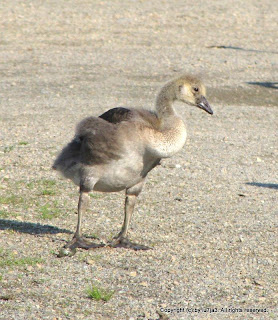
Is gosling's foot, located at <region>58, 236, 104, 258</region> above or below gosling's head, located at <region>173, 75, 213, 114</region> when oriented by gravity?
below

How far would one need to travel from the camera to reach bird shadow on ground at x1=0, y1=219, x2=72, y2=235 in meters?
7.29

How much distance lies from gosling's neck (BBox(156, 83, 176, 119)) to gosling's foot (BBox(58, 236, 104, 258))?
145 cm

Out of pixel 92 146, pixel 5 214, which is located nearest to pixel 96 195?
pixel 5 214

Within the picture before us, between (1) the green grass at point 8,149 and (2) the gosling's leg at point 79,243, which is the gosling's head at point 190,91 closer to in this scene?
(2) the gosling's leg at point 79,243

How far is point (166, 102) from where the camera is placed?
692 centimetres

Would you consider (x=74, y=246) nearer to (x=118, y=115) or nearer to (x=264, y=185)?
(x=118, y=115)

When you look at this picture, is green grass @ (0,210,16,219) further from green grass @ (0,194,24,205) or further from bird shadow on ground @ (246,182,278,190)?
bird shadow on ground @ (246,182,278,190)

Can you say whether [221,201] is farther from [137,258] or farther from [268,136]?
[268,136]

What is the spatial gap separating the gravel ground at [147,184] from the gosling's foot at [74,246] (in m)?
0.11

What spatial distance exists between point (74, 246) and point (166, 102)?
5.59ft

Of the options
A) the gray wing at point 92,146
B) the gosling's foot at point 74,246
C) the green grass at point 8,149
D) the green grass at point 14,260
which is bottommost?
the green grass at point 8,149

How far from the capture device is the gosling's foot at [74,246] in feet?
21.9

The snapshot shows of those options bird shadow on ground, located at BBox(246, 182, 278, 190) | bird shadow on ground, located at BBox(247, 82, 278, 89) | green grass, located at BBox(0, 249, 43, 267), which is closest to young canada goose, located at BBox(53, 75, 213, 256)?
green grass, located at BBox(0, 249, 43, 267)

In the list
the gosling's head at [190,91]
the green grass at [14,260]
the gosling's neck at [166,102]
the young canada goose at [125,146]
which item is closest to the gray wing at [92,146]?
the young canada goose at [125,146]
